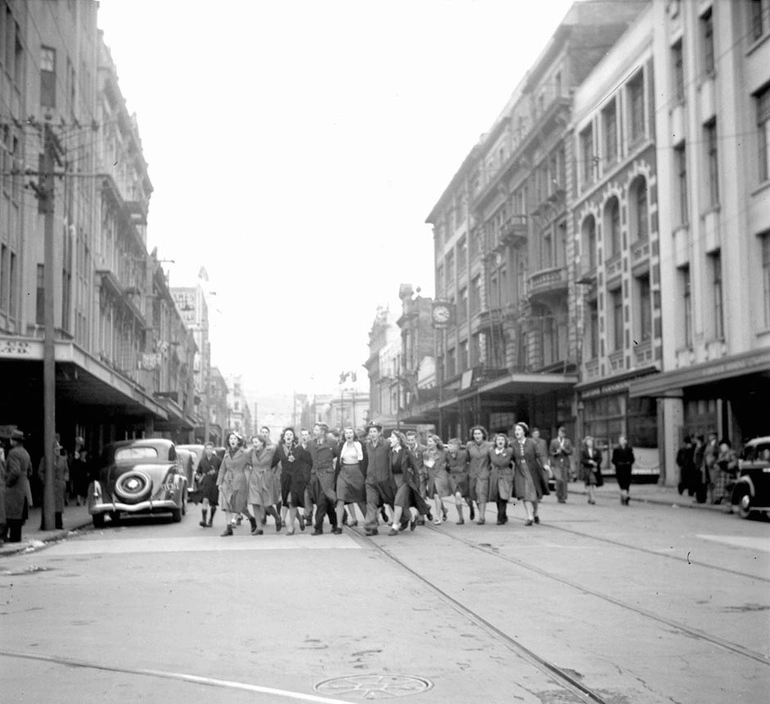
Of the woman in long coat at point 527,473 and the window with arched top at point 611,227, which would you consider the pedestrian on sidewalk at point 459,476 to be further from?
the window with arched top at point 611,227

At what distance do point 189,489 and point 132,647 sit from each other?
23.3 metres

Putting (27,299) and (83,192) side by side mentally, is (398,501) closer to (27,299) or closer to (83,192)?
(27,299)

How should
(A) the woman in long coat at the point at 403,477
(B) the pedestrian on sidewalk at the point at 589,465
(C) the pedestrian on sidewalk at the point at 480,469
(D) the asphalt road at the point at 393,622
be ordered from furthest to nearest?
(B) the pedestrian on sidewalk at the point at 589,465, (C) the pedestrian on sidewalk at the point at 480,469, (A) the woman in long coat at the point at 403,477, (D) the asphalt road at the point at 393,622

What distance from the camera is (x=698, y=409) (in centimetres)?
3372

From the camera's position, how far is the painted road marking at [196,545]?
53.3 feet

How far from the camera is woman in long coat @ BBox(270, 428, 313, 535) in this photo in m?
19.1

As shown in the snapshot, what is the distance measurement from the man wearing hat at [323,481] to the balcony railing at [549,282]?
28.5 metres

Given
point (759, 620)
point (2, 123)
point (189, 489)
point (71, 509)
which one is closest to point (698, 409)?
point (189, 489)

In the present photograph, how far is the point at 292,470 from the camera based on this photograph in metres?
19.4

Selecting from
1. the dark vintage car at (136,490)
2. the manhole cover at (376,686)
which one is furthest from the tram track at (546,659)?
the dark vintage car at (136,490)

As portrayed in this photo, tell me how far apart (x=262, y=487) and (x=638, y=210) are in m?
24.0

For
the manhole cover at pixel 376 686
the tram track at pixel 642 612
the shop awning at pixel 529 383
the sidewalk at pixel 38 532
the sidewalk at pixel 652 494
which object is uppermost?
the shop awning at pixel 529 383

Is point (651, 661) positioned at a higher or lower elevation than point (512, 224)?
lower

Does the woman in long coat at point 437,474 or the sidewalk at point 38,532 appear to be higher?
the woman in long coat at point 437,474
